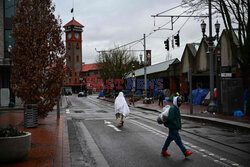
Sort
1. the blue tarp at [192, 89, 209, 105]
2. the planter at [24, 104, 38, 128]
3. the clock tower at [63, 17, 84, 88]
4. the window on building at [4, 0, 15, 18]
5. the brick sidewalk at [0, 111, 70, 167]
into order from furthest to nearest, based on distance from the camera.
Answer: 1. the clock tower at [63, 17, 84, 88]
2. the window on building at [4, 0, 15, 18]
3. the blue tarp at [192, 89, 209, 105]
4. the planter at [24, 104, 38, 128]
5. the brick sidewalk at [0, 111, 70, 167]

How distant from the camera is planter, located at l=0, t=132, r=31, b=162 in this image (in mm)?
6562

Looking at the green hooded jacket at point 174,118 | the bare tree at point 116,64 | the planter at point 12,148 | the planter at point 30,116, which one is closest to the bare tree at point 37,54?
the planter at point 30,116

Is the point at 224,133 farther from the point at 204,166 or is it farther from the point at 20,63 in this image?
the point at 20,63

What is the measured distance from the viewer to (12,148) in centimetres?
663

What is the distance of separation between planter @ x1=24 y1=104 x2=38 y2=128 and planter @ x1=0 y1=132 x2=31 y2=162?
21.2 ft

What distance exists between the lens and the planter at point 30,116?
42.9 feet

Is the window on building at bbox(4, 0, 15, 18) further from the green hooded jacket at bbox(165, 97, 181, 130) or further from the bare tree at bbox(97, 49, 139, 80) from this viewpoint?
the green hooded jacket at bbox(165, 97, 181, 130)

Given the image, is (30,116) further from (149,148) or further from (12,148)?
(12,148)

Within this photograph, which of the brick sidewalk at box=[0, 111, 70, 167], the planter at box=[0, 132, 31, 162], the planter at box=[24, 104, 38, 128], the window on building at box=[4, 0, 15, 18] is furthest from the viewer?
the window on building at box=[4, 0, 15, 18]

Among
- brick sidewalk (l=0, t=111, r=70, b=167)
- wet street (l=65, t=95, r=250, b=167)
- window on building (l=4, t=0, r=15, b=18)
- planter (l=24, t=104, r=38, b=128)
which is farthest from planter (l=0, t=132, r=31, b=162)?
window on building (l=4, t=0, r=15, b=18)

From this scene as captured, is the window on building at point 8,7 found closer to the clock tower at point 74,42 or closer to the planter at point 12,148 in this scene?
the planter at point 12,148

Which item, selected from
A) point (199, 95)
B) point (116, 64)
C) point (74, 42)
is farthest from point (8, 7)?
point (74, 42)

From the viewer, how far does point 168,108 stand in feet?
25.9

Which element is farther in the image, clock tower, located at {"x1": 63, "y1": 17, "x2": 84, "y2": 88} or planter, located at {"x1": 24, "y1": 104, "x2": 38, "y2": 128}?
clock tower, located at {"x1": 63, "y1": 17, "x2": 84, "y2": 88}
